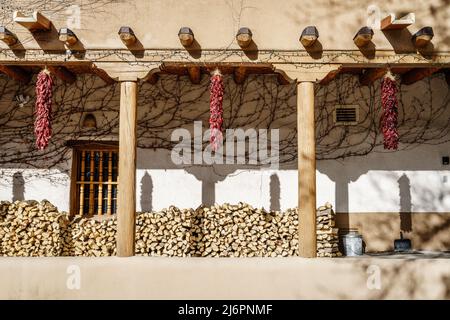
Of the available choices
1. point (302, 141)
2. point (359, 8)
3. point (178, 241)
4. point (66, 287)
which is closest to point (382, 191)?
point (302, 141)

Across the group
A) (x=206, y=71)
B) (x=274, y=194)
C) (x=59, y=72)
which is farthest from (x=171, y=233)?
(x=59, y=72)

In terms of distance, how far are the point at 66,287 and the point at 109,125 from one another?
12.1 ft

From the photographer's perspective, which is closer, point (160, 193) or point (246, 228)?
point (246, 228)

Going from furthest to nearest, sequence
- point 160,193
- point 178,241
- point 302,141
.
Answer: point 160,193
point 178,241
point 302,141

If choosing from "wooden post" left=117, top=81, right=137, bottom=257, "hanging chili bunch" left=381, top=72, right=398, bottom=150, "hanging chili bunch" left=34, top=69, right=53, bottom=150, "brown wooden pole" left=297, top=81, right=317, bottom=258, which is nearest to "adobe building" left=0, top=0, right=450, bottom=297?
"hanging chili bunch" left=381, top=72, right=398, bottom=150

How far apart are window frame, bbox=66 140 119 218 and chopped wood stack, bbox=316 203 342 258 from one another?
4647mm

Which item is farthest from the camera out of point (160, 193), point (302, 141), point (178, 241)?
point (160, 193)

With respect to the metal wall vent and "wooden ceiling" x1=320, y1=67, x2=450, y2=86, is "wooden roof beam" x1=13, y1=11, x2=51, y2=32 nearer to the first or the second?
"wooden ceiling" x1=320, y1=67, x2=450, y2=86

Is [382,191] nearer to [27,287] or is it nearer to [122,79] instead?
[122,79]

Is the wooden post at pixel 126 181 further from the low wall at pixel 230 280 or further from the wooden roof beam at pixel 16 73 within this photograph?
the wooden roof beam at pixel 16 73

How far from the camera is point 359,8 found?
25.4 ft

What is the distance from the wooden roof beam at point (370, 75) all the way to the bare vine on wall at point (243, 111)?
24 cm

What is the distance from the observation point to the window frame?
9.21 metres

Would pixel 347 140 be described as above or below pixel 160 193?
above
